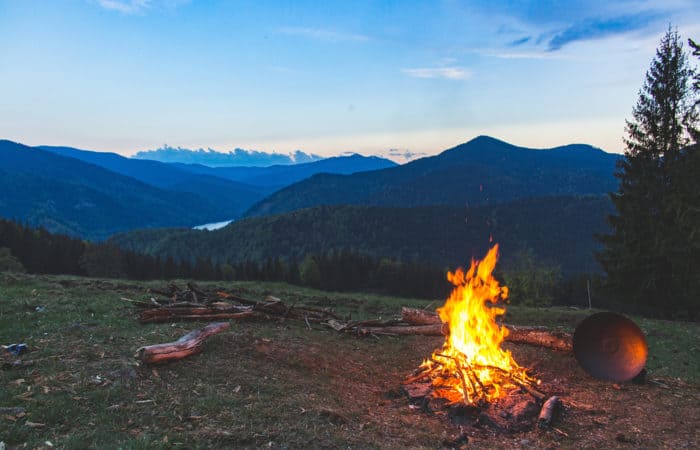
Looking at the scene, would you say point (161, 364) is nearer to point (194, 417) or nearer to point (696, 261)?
point (194, 417)

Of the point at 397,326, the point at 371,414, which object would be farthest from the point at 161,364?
the point at 397,326

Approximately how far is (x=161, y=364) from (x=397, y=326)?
833 centimetres

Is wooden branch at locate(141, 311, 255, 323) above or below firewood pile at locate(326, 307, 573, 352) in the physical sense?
above

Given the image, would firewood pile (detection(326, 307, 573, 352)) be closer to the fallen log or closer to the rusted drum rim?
the fallen log

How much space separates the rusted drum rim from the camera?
1016cm

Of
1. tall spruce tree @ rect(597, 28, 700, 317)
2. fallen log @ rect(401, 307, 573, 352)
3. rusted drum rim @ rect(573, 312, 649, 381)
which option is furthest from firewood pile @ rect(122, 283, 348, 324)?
tall spruce tree @ rect(597, 28, 700, 317)

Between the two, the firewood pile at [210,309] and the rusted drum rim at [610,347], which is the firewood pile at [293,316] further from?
the rusted drum rim at [610,347]

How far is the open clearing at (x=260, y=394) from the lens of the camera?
646cm

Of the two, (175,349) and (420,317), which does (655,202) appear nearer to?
(420,317)

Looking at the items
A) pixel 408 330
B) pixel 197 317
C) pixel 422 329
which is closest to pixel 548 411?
pixel 422 329

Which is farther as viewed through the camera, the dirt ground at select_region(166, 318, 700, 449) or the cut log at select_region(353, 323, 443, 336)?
the cut log at select_region(353, 323, 443, 336)

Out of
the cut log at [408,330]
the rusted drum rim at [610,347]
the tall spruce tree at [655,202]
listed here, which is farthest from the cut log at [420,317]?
the tall spruce tree at [655,202]

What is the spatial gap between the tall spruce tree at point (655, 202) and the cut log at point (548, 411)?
18.1m

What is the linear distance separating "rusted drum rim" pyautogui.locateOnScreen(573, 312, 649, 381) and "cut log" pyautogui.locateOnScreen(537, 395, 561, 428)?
109 inches
